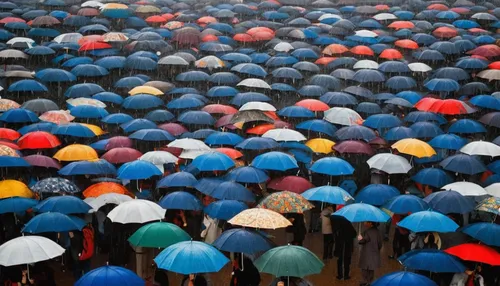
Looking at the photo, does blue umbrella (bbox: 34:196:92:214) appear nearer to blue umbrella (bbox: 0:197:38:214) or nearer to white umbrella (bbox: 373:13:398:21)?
blue umbrella (bbox: 0:197:38:214)

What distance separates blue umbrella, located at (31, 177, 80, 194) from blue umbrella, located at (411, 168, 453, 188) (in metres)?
6.14

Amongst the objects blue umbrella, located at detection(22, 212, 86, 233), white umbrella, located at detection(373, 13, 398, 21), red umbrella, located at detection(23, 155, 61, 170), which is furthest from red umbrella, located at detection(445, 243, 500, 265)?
white umbrella, located at detection(373, 13, 398, 21)

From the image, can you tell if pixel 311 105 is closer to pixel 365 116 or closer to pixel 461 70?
pixel 365 116

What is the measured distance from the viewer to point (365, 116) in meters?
18.6

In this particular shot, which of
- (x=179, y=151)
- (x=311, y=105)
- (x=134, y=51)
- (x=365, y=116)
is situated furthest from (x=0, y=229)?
(x=134, y=51)

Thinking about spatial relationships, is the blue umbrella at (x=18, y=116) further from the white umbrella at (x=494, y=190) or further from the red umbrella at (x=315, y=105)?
the white umbrella at (x=494, y=190)

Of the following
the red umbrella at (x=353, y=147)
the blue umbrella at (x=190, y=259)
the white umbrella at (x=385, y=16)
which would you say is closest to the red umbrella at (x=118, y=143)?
the red umbrella at (x=353, y=147)

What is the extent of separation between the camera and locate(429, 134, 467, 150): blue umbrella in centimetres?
1560

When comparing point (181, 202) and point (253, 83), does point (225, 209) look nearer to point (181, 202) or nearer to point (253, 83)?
point (181, 202)

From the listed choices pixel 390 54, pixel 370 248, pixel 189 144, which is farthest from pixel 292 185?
pixel 390 54

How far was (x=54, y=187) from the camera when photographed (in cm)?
1273

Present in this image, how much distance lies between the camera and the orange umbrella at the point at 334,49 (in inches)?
893

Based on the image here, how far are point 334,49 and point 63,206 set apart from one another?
12.9 m

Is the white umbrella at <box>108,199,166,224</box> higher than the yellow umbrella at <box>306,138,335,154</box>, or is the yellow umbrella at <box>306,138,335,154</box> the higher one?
the white umbrella at <box>108,199,166,224</box>
